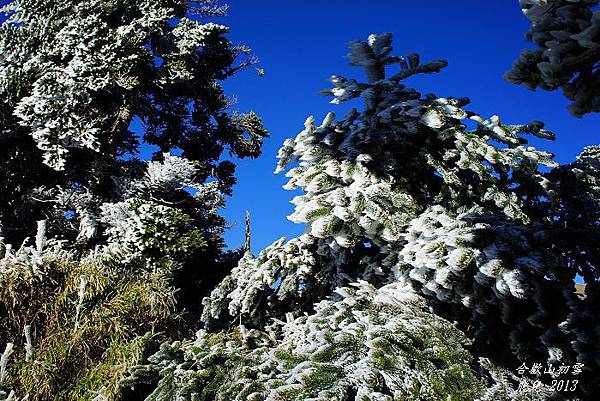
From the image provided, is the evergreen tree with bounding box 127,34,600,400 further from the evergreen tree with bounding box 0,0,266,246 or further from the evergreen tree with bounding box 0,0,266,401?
the evergreen tree with bounding box 0,0,266,246

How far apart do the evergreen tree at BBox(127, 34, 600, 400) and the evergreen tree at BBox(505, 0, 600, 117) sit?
68 centimetres

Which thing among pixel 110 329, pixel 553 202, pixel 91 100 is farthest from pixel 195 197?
pixel 553 202

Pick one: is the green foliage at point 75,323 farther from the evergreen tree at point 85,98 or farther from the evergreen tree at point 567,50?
the evergreen tree at point 567,50

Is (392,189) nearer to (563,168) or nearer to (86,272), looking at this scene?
(563,168)

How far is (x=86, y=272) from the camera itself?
4016 mm

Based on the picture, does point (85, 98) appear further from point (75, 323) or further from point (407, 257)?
point (407, 257)

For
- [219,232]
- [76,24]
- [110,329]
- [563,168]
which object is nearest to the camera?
[110,329]

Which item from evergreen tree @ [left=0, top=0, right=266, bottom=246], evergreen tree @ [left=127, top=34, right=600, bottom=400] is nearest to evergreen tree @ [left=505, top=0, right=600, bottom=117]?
evergreen tree @ [left=127, top=34, right=600, bottom=400]

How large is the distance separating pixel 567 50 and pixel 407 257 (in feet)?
5.54

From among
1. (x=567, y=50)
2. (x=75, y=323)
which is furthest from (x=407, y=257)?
(x=75, y=323)

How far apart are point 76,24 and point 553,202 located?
6.19m

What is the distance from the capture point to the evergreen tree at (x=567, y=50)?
1.48 metres

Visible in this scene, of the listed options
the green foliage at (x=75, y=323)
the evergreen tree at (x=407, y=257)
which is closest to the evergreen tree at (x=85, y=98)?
the green foliage at (x=75, y=323)

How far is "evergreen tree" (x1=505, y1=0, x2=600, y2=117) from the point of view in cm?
148
